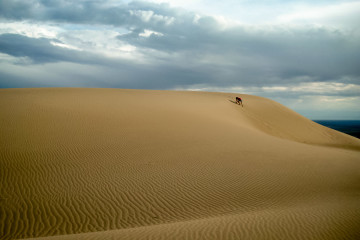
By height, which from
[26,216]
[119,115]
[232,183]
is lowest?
[26,216]

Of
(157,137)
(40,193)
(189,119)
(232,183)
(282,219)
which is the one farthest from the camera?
(189,119)

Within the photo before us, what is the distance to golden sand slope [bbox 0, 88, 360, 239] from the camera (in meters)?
6.09

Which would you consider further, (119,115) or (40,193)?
(119,115)

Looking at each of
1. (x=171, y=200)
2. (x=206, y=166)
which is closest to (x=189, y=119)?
(x=206, y=166)

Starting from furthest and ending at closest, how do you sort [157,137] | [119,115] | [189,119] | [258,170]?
[189,119]
[119,115]
[157,137]
[258,170]

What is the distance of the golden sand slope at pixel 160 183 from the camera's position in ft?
20.0

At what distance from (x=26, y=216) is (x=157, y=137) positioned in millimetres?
9166

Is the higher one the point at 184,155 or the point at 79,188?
the point at 184,155

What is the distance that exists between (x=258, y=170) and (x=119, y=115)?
1272 cm

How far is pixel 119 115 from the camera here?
2009 cm

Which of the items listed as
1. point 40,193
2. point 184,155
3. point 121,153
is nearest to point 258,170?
point 184,155

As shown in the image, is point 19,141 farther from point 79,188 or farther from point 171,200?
point 171,200

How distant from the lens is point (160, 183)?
948 centimetres

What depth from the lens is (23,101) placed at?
20.9 meters
